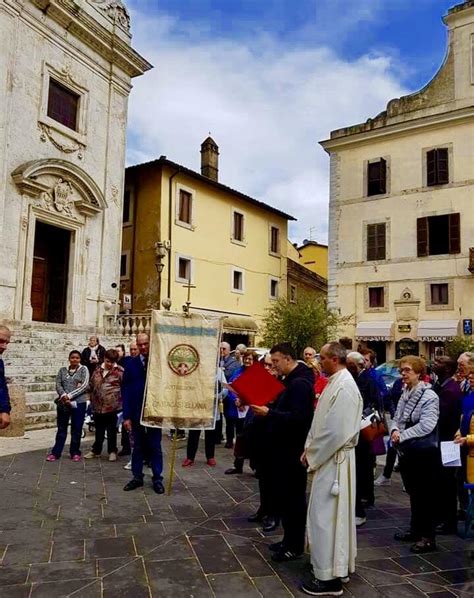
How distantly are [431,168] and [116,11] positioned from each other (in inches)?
639

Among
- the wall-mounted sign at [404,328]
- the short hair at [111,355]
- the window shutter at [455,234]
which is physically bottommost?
the short hair at [111,355]

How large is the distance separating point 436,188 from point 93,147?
16.5 metres

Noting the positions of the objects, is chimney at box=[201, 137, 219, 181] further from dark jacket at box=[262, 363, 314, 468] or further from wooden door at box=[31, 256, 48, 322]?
dark jacket at box=[262, 363, 314, 468]

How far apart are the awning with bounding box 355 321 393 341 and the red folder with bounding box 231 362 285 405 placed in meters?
21.8

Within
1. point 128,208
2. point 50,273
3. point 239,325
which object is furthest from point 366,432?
point 239,325

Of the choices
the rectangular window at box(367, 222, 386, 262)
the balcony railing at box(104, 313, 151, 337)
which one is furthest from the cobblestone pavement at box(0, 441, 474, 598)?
the rectangular window at box(367, 222, 386, 262)

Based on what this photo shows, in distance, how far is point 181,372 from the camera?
655 cm

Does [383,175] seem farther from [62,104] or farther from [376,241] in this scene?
[62,104]

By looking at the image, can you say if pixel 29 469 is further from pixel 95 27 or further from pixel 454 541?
pixel 95 27

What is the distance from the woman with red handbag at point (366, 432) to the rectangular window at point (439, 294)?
20599mm

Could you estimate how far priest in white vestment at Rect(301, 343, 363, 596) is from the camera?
3830 millimetres

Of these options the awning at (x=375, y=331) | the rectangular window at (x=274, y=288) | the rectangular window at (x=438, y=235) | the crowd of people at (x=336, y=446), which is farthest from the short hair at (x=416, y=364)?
the rectangular window at (x=274, y=288)

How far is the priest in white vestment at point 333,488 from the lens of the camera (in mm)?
3830

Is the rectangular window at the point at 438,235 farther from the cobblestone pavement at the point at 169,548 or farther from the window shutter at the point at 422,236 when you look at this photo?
the cobblestone pavement at the point at 169,548
